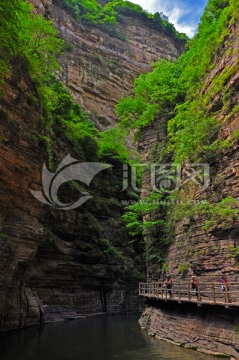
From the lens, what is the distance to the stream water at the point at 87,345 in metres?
13.3

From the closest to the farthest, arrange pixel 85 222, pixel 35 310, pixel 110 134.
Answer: pixel 35 310
pixel 85 222
pixel 110 134

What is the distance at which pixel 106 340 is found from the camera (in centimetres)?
1712

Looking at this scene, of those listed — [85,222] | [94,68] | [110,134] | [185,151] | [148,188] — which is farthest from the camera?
[94,68]

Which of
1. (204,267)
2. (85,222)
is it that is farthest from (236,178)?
(85,222)

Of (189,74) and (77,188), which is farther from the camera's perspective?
(77,188)

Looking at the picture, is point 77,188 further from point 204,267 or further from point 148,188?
point 204,267

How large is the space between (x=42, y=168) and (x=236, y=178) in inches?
441

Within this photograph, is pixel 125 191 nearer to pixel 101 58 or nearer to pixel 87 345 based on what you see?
pixel 87 345

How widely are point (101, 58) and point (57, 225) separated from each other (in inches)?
1451

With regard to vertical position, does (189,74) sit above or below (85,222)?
above

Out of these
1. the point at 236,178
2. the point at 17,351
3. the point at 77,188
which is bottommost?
the point at 17,351

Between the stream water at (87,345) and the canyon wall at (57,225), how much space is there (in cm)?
Result: 254

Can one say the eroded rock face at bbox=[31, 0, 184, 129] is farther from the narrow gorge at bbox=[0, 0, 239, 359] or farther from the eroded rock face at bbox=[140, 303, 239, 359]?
the eroded rock face at bbox=[140, 303, 239, 359]
